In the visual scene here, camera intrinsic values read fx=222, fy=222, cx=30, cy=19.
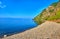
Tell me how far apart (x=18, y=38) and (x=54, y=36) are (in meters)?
4.56

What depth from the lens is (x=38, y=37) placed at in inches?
1085

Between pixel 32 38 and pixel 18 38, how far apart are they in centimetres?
176

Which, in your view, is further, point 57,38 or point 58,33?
point 58,33

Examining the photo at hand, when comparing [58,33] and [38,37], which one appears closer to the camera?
[38,37]

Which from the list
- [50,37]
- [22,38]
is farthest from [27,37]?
[50,37]

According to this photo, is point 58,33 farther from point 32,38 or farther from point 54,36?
point 32,38

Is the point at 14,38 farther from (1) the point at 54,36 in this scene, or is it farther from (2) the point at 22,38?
(1) the point at 54,36

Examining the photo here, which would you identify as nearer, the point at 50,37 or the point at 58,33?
the point at 50,37

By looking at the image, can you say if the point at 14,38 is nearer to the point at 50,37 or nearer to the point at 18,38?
the point at 18,38

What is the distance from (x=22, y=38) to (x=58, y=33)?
5.36 m

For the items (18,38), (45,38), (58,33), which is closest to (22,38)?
(18,38)

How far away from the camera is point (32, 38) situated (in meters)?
27.1

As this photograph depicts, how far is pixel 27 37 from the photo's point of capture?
91.2ft

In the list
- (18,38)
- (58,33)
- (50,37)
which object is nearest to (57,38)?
(50,37)
